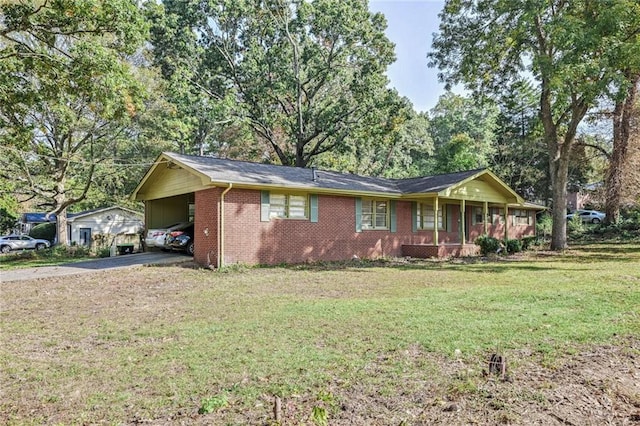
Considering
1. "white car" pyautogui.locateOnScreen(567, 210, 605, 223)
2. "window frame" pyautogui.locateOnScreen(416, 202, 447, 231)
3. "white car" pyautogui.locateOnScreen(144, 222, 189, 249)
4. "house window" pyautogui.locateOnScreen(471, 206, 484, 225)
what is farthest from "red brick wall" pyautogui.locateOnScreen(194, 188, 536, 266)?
"white car" pyautogui.locateOnScreen(567, 210, 605, 223)

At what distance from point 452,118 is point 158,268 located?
38.0m

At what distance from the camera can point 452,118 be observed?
4328cm

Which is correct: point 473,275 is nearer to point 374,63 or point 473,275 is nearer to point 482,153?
point 374,63

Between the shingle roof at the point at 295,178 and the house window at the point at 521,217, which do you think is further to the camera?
the house window at the point at 521,217

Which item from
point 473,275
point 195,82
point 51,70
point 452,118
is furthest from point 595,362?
point 452,118

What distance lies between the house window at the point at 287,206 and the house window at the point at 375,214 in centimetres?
312

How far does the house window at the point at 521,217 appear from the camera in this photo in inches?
1013

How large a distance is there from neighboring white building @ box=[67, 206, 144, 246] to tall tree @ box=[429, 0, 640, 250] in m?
24.1

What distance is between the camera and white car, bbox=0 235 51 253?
2839cm

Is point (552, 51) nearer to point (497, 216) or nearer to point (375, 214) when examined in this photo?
point (497, 216)

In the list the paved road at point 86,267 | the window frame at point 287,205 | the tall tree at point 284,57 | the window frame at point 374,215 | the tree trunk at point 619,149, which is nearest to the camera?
the paved road at point 86,267

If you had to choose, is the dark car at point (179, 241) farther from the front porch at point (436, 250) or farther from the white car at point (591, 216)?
the white car at point (591, 216)

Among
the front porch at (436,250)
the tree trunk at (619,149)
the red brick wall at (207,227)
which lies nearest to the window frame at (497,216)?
the tree trunk at (619,149)

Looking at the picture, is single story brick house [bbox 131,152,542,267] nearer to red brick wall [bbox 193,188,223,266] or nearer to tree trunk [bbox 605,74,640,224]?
red brick wall [bbox 193,188,223,266]
